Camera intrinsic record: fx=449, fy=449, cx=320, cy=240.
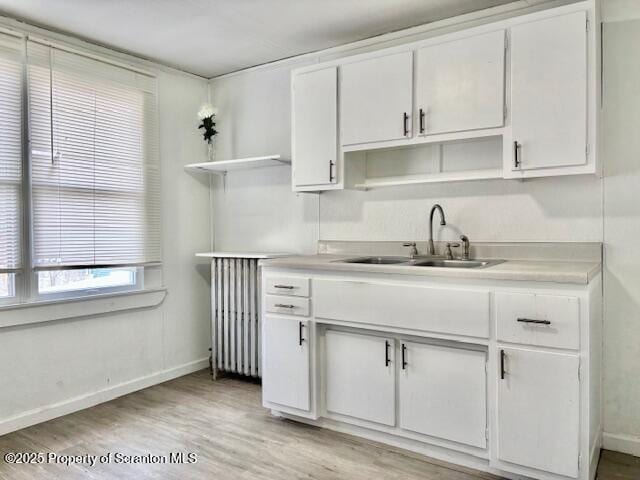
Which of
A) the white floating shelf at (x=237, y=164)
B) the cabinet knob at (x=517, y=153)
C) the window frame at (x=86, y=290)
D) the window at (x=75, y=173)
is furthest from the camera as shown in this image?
the white floating shelf at (x=237, y=164)

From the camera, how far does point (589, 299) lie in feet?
6.12

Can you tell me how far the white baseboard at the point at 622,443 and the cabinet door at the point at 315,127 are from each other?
2.08 m

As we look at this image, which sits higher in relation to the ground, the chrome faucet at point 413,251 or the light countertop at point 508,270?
the chrome faucet at point 413,251

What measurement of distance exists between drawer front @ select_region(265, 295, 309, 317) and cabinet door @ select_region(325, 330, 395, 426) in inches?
7.9

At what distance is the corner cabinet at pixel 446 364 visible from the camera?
1889 mm

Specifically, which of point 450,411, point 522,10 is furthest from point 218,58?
point 450,411

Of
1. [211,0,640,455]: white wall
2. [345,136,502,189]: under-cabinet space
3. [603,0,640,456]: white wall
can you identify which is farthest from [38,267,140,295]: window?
[603,0,640,456]: white wall

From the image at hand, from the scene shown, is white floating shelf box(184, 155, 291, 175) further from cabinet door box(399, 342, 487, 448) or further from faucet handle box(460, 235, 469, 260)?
cabinet door box(399, 342, 487, 448)

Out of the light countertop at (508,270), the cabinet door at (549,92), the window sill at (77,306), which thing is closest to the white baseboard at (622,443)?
the light countertop at (508,270)

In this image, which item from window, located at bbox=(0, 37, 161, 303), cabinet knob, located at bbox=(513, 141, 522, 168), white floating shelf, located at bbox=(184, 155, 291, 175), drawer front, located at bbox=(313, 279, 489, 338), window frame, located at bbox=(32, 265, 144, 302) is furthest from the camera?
white floating shelf, located at bbox=(184, 155, 291, 175)

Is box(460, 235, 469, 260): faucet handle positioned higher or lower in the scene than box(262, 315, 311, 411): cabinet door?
higher

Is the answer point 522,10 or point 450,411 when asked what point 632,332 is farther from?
point 522,10

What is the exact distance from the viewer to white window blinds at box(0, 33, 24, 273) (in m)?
2.63

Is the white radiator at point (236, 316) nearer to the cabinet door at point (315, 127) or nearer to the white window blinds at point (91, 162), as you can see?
the white window blinds at point (91, 162)
